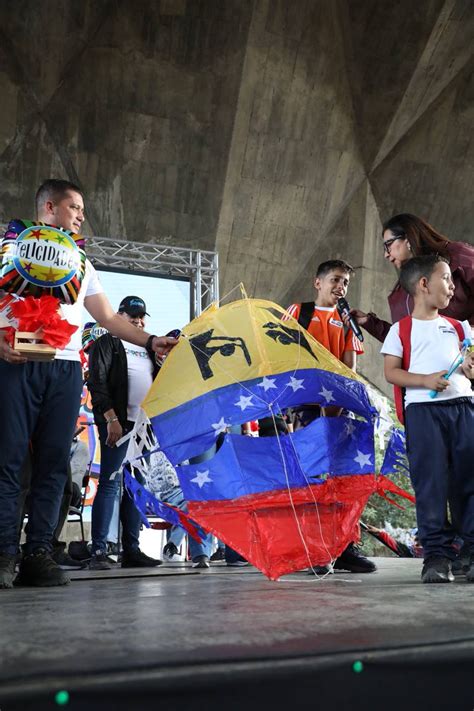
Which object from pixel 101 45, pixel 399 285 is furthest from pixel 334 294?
pixel 101 45

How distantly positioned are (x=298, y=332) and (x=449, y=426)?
895 mm

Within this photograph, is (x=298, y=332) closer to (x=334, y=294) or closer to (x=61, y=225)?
(x=334, y=294)

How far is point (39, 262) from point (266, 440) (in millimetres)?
1200

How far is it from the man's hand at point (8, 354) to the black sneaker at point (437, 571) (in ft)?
5.72

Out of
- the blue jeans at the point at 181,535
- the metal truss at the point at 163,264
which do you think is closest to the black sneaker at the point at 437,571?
the blue jeans at the point at 181,535

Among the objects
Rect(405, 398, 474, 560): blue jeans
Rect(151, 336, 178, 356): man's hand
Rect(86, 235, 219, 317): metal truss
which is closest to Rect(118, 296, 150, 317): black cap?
Rect(151, 336, 178, 356): man's hand

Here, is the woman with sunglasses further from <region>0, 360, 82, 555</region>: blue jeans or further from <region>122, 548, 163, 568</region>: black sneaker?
<region>122, 548, 163, 568</region>: black sneaker

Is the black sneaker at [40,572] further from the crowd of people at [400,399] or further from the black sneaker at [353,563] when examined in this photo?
the black sneaker at [353,563]

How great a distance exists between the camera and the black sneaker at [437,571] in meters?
2.68

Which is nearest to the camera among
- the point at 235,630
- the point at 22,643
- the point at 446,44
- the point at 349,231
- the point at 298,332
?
the point at 22,643

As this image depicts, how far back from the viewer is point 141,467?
150 inches

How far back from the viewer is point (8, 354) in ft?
9.03

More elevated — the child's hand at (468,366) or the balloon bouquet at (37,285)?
the balloon bouquet at (37,285)

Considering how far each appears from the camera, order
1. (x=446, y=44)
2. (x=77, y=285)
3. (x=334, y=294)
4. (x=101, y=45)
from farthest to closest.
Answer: (x=446, y=44) → (x=101, y=45) → (x=334, y=294) → (x=77, y=285)
